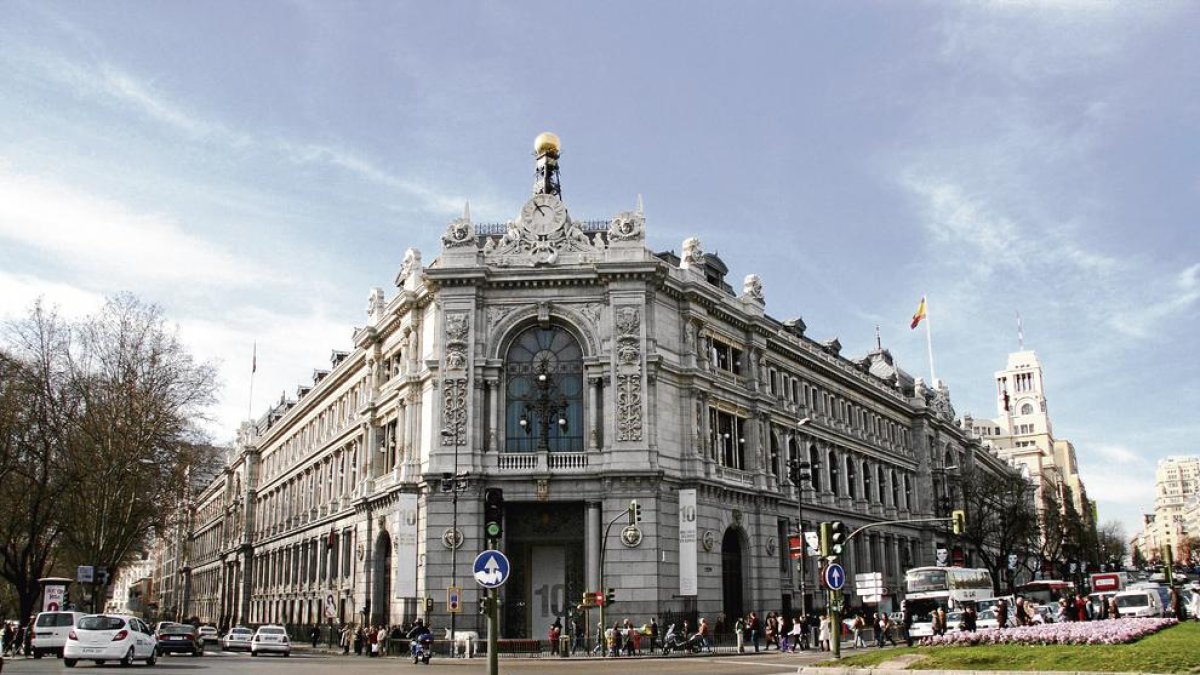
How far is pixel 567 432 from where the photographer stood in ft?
163

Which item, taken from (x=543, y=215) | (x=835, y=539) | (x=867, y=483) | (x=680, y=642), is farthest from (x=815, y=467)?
(x=835, y=539)

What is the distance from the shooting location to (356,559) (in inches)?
2333

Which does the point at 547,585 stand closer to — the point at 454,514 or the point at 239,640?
the point at 454,514

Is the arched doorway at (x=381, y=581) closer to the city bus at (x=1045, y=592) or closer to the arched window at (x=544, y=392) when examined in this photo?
the arched window at (x=544, y=392)

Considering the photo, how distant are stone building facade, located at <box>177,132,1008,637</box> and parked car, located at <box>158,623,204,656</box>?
697 centimetres

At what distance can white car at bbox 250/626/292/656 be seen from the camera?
50750 millimetres

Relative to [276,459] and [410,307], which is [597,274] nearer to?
[410,307]

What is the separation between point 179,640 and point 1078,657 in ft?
139

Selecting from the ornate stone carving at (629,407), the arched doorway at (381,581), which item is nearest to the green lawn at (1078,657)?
the ornate stone carving at (629,407)

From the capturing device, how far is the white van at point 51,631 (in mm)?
40625

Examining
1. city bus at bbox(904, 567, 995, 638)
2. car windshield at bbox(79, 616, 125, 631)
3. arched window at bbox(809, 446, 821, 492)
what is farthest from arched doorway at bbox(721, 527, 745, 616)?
car windshield at bbox(79, 616, 125, 631)

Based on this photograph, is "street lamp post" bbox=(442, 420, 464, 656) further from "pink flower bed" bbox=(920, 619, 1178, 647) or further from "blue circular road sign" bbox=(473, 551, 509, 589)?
"blue circular road sign" bbox=(473, 551, 509, 589)

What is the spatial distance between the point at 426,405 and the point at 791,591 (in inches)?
943

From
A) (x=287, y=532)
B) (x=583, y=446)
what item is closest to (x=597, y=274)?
(x=583, y=446)
